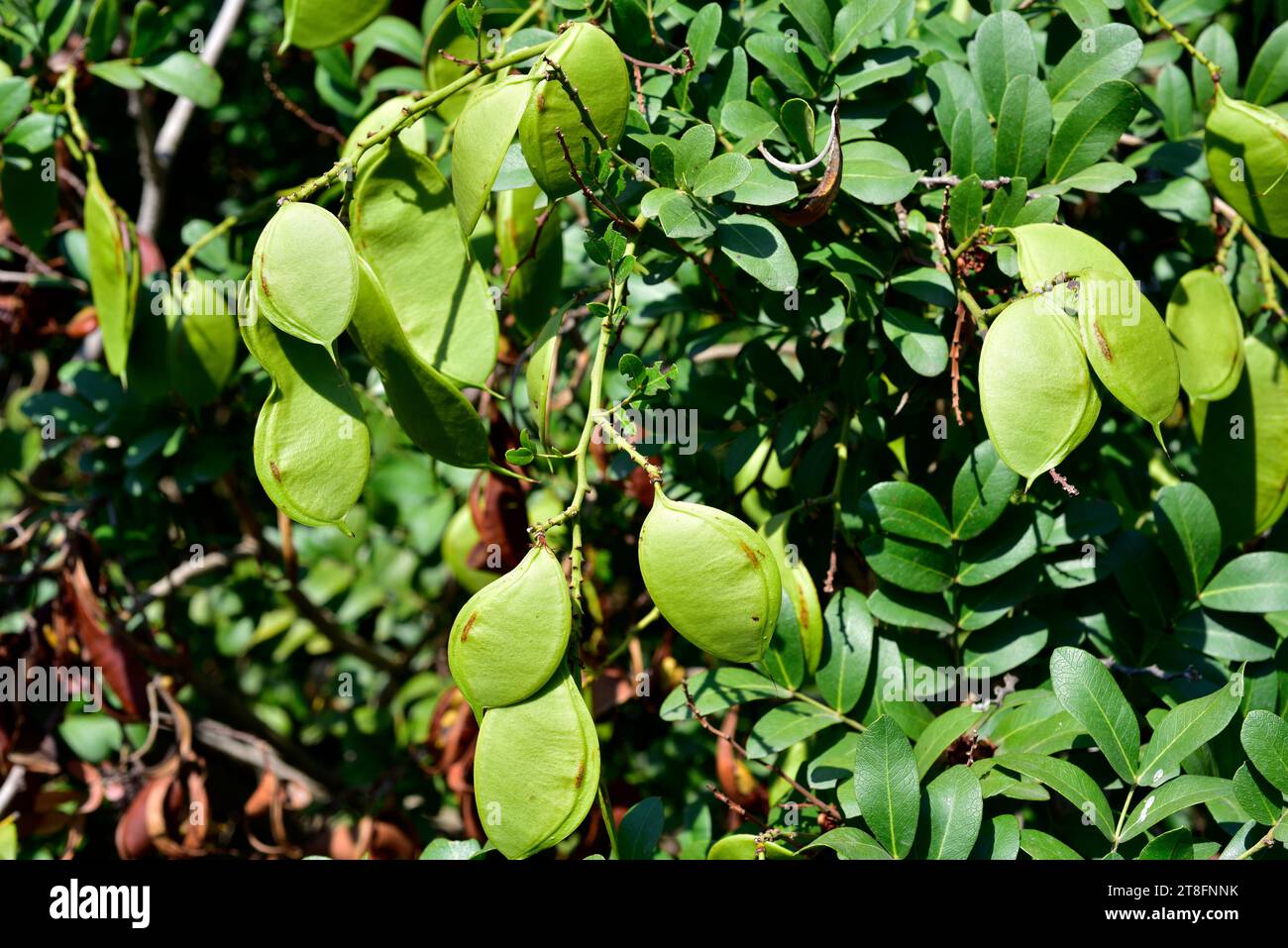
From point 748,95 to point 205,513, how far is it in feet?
4.33

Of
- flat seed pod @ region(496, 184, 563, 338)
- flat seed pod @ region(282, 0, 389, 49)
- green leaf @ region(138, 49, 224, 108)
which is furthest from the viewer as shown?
green leaf @ region(138, 49, 224, 108)

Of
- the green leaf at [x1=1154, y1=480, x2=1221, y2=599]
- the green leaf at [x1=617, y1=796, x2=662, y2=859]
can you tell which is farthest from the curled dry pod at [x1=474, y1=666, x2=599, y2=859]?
the green leaf at [x1=1154, y1=480, x2=1221, y2=599]

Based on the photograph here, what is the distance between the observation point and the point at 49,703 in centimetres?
174

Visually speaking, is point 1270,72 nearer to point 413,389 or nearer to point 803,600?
point 803,600

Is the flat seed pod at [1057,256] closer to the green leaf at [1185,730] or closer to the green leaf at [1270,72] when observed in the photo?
the green leaf at [1185,730]

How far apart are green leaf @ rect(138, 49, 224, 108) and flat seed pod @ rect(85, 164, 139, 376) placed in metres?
0.23

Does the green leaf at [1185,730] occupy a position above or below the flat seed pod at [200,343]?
below

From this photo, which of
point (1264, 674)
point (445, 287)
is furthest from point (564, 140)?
point (1264, 674)

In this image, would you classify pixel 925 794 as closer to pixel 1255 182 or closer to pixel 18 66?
pixel 1255 182

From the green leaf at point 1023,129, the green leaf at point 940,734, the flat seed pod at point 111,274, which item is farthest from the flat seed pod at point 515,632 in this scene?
the flat seed pod at point 111,274

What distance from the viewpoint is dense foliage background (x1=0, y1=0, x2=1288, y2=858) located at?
0.95 meters

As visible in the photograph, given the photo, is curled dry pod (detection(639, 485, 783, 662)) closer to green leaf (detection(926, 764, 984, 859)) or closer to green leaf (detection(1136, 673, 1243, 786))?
green leaf (detection(926, 764, 984, 859))

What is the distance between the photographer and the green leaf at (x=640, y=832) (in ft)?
3.21

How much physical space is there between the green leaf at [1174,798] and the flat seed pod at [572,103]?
2.34 feet
